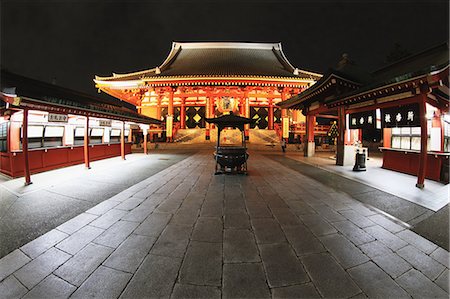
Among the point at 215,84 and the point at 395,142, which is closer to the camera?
the point at 395,142

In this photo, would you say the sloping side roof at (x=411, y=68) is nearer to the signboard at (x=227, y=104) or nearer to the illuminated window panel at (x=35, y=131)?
the signboard at (x=227, y=104)

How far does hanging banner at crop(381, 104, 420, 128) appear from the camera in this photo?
6426 millimetres

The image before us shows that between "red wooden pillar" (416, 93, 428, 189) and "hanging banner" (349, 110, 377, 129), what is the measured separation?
2.04m

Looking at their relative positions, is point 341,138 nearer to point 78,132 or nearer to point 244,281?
point 244,281

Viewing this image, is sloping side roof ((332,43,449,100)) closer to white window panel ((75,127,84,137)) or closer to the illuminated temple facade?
the illuminated temple facade

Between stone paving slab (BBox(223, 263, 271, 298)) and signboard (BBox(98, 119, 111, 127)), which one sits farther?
signboard (BBox(98, 119, 111, 127))

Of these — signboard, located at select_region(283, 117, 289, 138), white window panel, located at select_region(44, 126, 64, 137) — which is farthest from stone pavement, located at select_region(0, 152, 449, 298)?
signboard, located at select_region(283, 117, 289, 138)

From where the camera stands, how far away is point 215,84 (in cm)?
1870

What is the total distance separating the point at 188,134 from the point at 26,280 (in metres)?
18.6

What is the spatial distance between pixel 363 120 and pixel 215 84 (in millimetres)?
13410

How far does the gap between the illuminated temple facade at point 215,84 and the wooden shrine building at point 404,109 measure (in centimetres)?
854

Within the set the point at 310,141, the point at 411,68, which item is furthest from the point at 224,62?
the point at 411,68

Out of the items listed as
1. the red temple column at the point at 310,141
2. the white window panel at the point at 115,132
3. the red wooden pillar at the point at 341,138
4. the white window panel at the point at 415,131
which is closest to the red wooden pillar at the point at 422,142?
the white window panel at the point at 415,131

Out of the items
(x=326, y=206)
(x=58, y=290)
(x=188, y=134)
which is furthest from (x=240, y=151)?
(x=188, y=134)
